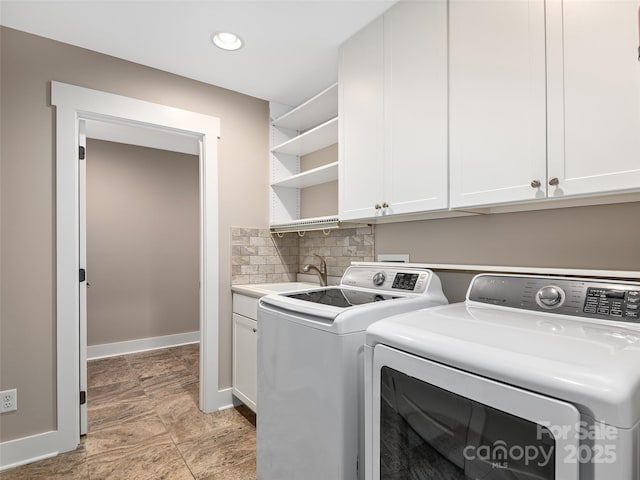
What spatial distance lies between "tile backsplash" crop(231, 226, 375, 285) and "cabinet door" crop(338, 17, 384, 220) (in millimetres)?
385

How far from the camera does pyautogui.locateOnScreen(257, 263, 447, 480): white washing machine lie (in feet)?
3.86

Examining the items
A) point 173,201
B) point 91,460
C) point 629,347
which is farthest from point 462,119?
point 173,201

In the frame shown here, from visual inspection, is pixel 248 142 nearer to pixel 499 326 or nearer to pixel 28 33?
pixel 28 33

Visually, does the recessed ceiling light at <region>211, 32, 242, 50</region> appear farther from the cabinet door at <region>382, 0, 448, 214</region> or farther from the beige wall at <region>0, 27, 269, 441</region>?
the cabinet door at <region>382, 0, 448, 214</region>

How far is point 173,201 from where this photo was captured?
4164mm

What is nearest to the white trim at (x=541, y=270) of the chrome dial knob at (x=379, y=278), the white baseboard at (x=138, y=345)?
the chrome dial knob at (x=379, y=278)

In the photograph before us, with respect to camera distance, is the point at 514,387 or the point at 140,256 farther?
the point at 140,256

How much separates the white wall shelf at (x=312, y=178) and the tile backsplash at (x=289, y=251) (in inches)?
15.4

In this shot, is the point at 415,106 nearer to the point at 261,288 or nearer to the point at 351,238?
the point at 351,238

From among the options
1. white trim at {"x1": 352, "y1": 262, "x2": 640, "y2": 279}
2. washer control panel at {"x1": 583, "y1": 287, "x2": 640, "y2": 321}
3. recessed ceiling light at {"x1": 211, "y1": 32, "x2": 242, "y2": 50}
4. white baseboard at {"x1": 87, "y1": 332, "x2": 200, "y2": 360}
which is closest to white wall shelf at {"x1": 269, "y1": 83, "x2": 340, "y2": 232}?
recessed ceiling light at {"x1": 211, "y1": 32, "x2": 242, "y2": 50}

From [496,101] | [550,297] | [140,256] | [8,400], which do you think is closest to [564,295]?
[550,297]

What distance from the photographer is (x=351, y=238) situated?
2.43m

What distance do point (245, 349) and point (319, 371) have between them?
128 cm

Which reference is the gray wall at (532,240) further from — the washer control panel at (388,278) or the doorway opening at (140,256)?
the doorway opening at (140,256)
